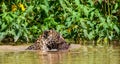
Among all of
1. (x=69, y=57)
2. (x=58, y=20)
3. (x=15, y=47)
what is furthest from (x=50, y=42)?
(x=58, y=20)

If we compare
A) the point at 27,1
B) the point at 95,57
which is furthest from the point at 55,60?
the point at 27,1

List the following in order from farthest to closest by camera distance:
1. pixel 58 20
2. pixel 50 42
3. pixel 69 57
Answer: pixel 58 20, pixel 50 42, pixel 69 57

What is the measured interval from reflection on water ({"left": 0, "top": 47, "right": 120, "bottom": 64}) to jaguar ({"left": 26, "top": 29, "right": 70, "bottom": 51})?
0.39m

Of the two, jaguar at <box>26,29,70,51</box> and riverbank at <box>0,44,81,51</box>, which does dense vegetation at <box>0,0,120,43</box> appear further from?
jaguar at <box>26,29,70,51</box>

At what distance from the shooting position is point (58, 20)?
10664 millimetres

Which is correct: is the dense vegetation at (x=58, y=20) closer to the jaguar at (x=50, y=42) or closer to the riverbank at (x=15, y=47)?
the riverbank at (x=15, y=47)

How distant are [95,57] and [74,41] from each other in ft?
9.53

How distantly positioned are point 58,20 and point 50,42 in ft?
5.98

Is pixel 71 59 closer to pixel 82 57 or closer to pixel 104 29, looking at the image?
pixel 82 57

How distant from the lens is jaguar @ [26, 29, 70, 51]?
28.7ft

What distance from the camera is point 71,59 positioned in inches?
274

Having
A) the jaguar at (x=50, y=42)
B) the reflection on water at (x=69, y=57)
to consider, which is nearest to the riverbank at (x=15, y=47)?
the jaguar at (x=50, y=42)

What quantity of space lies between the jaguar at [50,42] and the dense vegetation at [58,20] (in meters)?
0.91

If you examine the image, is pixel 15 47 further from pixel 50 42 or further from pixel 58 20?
pixel 58 20
